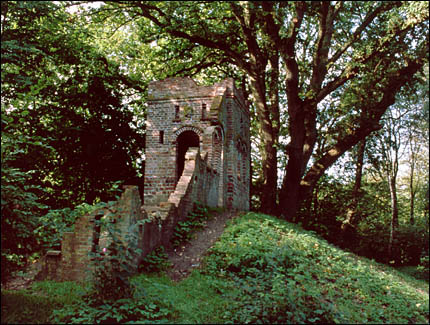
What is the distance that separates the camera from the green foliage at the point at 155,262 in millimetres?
8299

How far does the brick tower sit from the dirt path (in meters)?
3.67

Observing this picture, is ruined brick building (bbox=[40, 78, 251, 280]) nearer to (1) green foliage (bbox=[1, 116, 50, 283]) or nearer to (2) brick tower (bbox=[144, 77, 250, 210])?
(2) brick tower (bbox=[144, 77, 250, 210])

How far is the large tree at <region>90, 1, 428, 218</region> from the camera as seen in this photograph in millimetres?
13070

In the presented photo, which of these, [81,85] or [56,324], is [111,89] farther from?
[56,324]

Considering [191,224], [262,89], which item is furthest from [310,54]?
[191,224]

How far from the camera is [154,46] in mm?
19766

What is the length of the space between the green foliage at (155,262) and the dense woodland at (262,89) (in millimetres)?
1917

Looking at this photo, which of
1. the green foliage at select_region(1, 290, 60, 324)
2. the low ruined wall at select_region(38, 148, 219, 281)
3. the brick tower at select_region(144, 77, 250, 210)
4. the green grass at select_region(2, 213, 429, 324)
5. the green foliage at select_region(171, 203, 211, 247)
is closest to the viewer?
the green foliage at select_region(1, 290, 60, 324)

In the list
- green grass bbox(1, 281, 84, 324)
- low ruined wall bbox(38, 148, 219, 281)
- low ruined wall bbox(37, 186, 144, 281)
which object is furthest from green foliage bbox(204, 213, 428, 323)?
green grass bbox(1, 281, 84, 324)

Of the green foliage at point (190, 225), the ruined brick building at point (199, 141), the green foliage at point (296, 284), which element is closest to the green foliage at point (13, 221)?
the green foliage at point (296, 284)

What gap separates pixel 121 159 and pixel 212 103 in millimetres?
7093

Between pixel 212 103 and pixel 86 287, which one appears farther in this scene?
pixel 212 103

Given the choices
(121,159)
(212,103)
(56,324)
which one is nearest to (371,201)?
(212,103)

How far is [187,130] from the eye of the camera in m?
15.7
